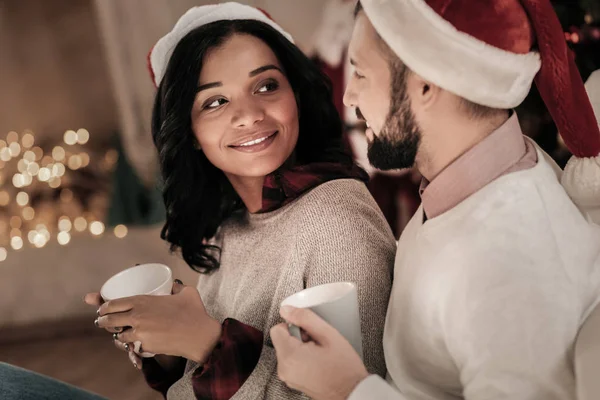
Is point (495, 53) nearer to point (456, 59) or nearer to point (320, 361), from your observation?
point (456, 59)

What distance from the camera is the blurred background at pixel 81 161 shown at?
2912 mm

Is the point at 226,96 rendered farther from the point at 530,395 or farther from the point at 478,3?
the point at 530,395

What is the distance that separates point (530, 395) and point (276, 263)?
0.58 m

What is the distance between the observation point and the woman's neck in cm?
132

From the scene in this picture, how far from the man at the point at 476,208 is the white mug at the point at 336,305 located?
0.10 ft

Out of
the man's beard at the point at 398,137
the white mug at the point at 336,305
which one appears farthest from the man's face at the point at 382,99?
the white mug at the point at 336,305

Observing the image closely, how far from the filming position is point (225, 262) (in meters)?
1.38

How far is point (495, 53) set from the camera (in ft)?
2.49

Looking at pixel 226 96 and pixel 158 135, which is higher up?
pixel 226 96

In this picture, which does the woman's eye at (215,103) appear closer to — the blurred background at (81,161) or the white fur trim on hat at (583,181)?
the white fur trim on hat at (583,181)

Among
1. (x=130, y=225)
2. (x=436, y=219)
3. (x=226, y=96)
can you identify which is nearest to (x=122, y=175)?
(x=130, y=225)

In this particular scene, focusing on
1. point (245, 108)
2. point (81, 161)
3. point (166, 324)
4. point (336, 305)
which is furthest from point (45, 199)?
point (336, 305)

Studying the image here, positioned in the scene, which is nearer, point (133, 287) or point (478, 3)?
point (478, 3)

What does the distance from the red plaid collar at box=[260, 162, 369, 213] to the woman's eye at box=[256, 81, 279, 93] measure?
169mm
